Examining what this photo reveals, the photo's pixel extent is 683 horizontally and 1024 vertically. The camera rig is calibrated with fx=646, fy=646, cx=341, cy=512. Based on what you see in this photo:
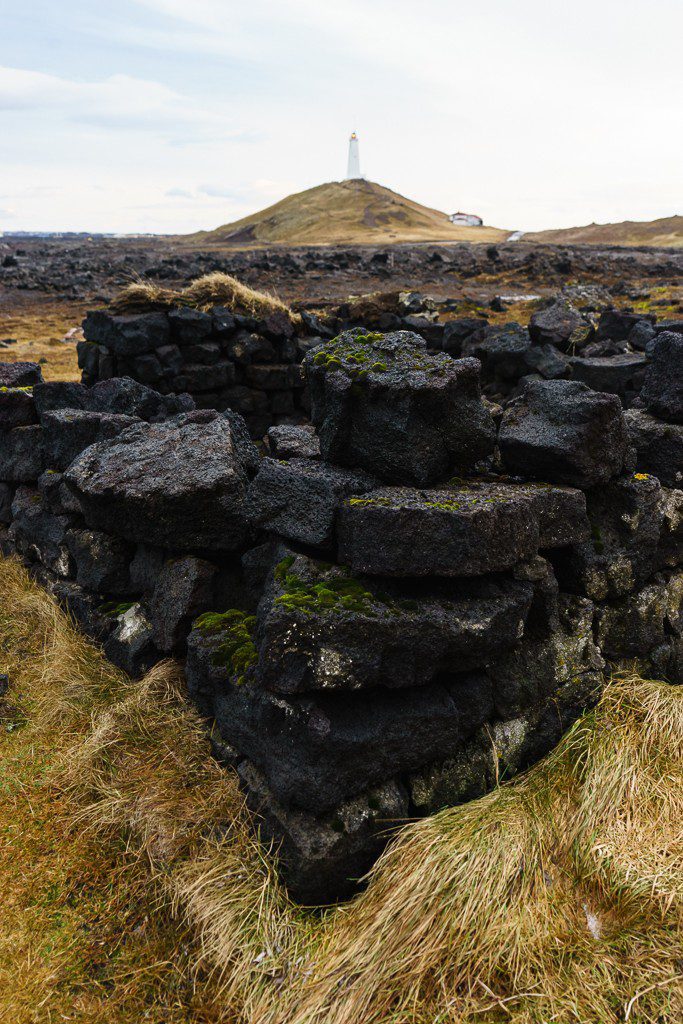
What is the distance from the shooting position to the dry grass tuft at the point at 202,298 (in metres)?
12.3

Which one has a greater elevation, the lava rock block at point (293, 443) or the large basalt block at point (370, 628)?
the lava rock block at point (293, 443)

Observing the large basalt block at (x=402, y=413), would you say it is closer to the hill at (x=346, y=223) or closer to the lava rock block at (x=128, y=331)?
the lava rock block at (x=128, y=331)

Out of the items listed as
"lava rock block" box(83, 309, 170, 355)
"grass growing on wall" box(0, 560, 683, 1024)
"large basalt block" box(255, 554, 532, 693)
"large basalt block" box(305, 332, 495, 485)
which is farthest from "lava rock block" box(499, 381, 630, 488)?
"lava rock block" box(83, 309, 170, 355)

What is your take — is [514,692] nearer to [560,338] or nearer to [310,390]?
[310,390]

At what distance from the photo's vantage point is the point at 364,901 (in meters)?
3.49

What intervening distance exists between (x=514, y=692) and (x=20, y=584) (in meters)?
5.44

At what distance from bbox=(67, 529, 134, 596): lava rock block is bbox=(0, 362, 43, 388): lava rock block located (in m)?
4.12

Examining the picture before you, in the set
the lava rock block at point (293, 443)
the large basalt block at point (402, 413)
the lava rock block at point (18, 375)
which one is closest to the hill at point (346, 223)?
the lava rock block at point (18, 375)

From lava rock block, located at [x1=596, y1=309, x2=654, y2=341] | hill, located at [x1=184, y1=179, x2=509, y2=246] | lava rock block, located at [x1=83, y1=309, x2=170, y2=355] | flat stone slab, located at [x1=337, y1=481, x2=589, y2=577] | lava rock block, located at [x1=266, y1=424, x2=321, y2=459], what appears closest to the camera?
flat stone slab, located at [x1=337, y1=481, x2=589, y2=577]

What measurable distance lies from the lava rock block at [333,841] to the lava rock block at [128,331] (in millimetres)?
9726

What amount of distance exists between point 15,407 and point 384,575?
5856 millimetres

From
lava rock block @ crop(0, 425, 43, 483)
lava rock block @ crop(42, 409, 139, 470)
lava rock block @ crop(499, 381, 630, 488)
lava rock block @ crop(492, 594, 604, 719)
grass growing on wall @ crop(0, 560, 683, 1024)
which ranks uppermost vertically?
lava rock block @ crop(499, 381, 630, 488)

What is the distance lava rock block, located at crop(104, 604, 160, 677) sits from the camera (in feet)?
17.2

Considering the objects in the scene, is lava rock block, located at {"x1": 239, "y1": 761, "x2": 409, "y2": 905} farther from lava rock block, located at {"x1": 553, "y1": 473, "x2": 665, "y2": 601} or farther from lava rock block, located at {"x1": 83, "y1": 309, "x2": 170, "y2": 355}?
lava rock block, located at {"x1": 83, "y1": 309, "x2": 170, "y2": 355}
